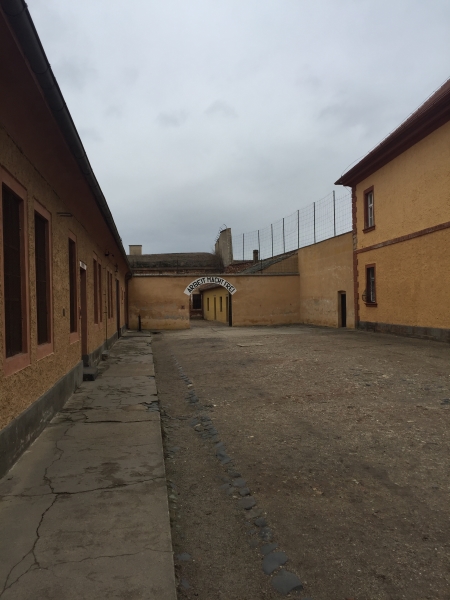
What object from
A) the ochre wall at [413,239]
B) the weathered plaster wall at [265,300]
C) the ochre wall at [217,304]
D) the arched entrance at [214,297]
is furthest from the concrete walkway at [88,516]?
the ochre wall at [217,304]

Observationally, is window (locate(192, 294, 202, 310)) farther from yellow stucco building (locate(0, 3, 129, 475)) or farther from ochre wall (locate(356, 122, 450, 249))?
yellow stucco building (locate(0, 3, 129, 475))

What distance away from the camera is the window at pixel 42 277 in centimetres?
544

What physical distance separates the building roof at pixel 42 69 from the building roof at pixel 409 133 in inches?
409

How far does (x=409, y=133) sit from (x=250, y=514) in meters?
13.7

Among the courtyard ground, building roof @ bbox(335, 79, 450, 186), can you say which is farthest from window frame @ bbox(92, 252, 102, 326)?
building roof @ bbox(335, 79, 450, 186)

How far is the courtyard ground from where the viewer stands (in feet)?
8.19

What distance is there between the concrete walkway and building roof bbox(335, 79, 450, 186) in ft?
37.8

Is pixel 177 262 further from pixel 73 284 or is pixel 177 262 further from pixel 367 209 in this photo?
pixel 73 284

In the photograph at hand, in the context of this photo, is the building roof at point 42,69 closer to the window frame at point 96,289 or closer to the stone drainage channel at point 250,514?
the stone drainage channel at point 250,514

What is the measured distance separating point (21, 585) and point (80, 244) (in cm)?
696

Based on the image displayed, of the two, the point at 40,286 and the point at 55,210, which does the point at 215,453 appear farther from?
the point at 55,210

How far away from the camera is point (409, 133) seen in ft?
46.1

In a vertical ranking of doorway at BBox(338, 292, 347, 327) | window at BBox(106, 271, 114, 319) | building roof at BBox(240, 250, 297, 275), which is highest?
building roof at BBox(240, 250, 297, 275)

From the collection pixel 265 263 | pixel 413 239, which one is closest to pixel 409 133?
pixel 413 239
